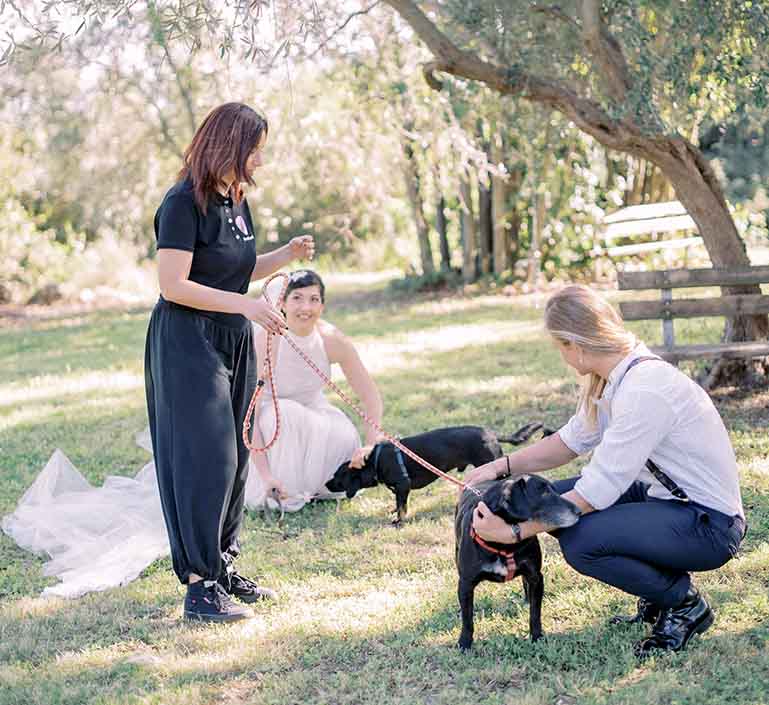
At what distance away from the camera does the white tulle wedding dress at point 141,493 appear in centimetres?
463

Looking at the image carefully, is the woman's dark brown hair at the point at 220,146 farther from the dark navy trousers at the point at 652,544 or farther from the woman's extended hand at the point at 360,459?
the woman's extended hand at the point at 360,459

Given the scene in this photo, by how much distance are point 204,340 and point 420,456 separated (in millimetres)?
1656

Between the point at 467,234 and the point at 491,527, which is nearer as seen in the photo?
the point at 491,527

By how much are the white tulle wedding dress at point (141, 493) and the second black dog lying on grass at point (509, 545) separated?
1.74 meters

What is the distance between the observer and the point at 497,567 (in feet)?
10.5

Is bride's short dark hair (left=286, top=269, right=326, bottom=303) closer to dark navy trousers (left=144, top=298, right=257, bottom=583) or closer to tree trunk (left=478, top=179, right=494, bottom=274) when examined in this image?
dark navy trousers (left=144, top=298, right=257, bottom=583)

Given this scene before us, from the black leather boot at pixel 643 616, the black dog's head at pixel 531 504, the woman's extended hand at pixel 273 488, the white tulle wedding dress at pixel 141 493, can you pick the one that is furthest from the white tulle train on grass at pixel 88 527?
the black leather boot at pixel 643 616

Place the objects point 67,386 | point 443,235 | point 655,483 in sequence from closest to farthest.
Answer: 1. point 655,483
2. point 67,386
3. point 443,235

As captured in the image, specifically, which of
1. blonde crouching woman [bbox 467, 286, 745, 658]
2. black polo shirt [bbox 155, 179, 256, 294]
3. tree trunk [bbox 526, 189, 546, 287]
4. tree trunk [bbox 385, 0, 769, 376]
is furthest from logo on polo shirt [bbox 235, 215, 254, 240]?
tree trunk [bbox 526, 189, 546, 287]

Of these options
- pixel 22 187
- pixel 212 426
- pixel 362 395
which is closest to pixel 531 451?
pixel 212 426

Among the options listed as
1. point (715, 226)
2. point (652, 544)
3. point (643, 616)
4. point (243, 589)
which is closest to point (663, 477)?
point (652, 544)

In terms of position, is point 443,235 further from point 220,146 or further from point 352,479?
point 220,146

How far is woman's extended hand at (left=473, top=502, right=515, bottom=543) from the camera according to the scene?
3.07 metres

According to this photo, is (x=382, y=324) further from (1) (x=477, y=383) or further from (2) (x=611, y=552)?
(2) (x=611, y=552)
